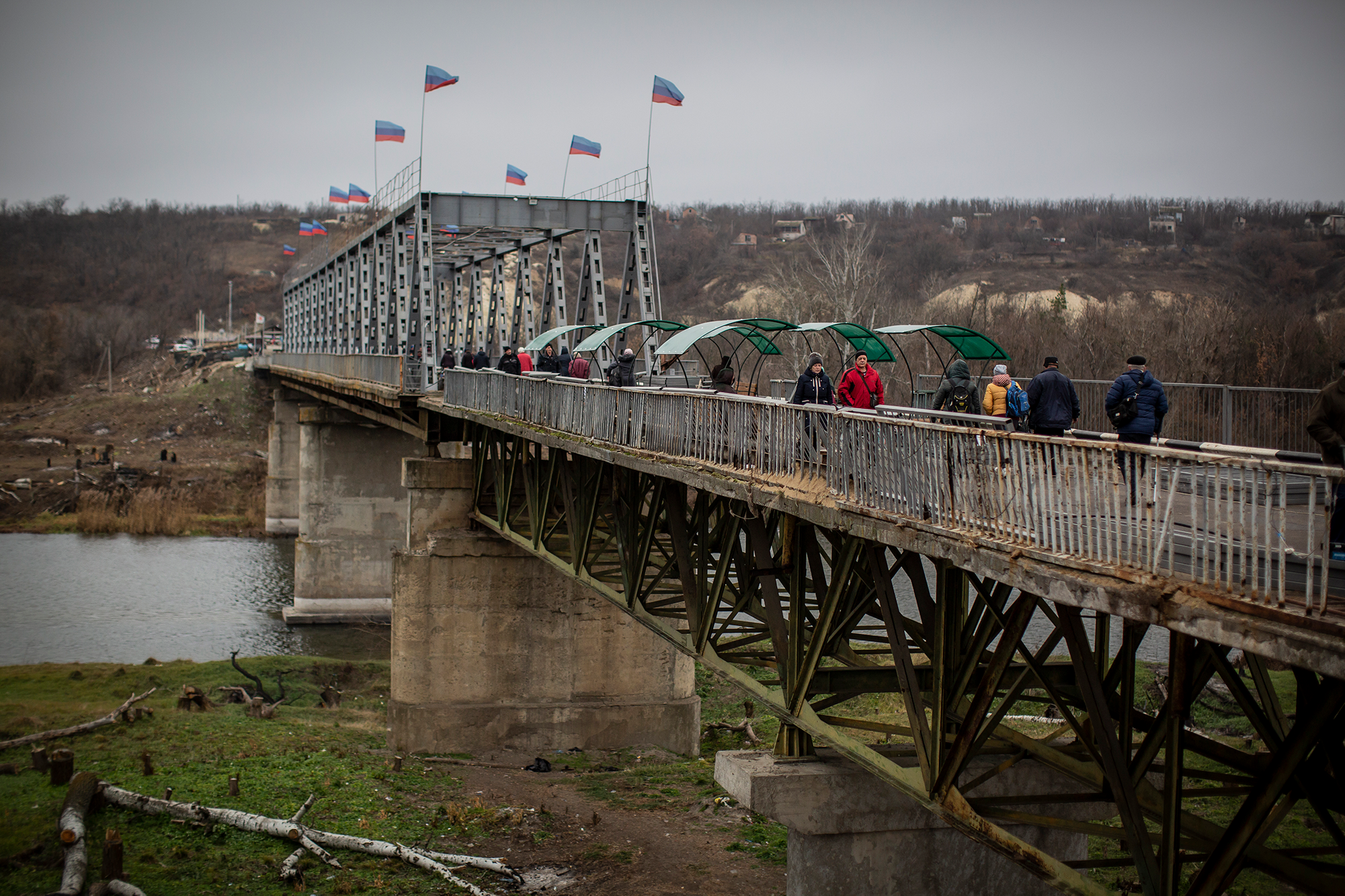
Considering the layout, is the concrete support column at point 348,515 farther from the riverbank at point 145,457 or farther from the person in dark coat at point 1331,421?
the person in dark coat at point 1331,421

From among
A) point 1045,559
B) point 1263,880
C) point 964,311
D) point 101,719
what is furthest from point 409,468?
point 964,311

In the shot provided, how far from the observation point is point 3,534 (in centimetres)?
5812

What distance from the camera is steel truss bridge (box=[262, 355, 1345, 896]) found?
20.5ft

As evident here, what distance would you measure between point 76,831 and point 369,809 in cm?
434

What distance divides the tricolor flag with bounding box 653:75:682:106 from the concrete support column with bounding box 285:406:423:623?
2197 cm

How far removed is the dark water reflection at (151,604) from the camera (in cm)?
3644

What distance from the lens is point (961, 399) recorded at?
42.2 ft

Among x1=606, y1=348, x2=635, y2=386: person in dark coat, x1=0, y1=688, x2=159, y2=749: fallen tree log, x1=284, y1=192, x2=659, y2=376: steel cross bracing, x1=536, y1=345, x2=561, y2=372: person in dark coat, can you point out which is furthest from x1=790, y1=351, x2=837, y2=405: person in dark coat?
x1=0, y1=688, x2=159, y2=749: fallen tree log

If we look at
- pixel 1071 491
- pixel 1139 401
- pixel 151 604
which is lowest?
pixel 151 604

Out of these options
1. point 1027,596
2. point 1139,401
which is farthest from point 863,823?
point 1139,401

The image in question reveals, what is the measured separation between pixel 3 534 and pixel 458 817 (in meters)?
50.6

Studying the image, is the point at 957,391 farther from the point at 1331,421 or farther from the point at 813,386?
the point at 1331,421

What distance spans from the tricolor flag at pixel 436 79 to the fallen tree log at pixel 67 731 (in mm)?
19018

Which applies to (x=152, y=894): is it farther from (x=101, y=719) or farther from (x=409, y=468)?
(x=409, y=468)
